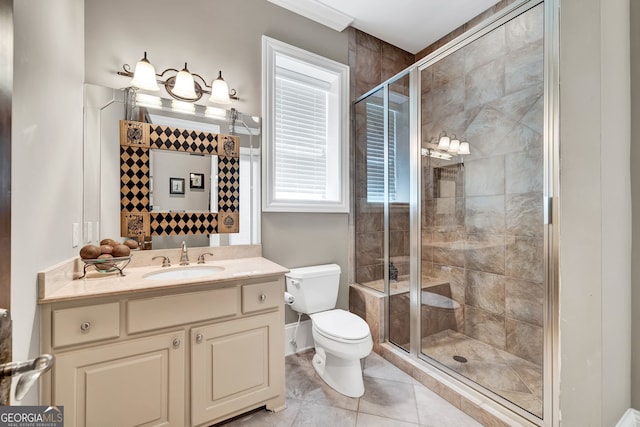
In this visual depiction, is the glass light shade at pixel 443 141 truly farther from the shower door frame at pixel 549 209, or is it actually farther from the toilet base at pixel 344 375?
the toilet base at pixel 344 375

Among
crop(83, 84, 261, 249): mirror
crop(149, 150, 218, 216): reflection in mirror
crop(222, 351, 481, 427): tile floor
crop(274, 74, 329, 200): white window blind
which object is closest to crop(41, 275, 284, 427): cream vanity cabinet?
crop(222, 351, 481, 427): tile floor

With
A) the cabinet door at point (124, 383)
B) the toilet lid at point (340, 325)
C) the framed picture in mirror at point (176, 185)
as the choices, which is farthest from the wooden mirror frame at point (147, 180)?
the toilet lid at point (340, 325)

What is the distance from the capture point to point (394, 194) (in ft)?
7.82

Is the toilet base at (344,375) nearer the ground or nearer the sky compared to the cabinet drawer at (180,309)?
nearer the ground

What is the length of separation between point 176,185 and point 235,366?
3.90 feet

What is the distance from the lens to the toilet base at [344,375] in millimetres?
1771

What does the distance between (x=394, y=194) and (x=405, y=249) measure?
48cm

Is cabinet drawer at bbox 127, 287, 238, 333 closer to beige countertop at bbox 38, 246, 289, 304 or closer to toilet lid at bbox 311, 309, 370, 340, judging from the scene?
beige countertop at bbox 38, 246, 289, 304

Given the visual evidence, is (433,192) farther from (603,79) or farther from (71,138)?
(71,138)

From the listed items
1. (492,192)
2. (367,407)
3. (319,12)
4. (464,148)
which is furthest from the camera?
(319,12)

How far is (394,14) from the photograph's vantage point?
2371 mm

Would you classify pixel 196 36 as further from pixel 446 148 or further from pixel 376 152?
pixel 446 148

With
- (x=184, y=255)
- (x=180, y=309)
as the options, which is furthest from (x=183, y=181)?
(x=180, y=309)

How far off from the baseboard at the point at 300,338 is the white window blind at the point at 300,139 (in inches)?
41.9
